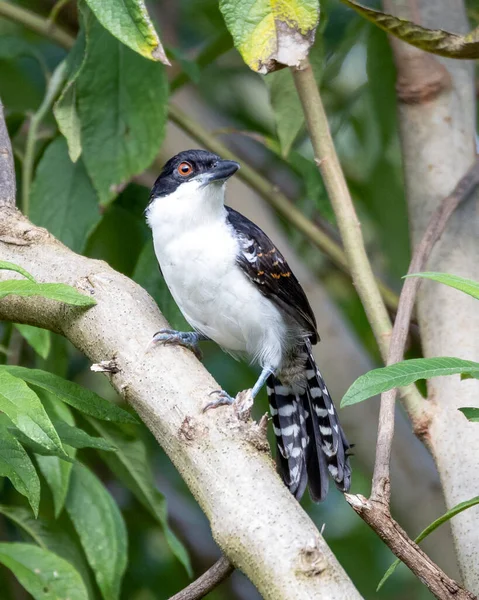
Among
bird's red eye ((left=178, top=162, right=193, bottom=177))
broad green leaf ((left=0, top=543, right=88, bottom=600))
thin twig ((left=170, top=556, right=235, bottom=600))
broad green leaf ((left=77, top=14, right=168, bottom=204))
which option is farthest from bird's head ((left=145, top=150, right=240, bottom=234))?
thin twig ((left=170, top=556, right=235, bottom=600))

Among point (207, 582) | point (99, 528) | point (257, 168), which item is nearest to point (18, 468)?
point (207, 582)

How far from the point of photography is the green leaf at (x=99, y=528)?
2.84 m

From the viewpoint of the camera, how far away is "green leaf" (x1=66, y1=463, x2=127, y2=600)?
2836mm

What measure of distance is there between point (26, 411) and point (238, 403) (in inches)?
18.8

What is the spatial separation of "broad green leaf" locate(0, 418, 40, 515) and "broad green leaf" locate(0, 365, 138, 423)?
0.20 meters

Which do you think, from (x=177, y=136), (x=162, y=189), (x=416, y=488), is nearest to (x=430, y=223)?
(x=162, y=189)

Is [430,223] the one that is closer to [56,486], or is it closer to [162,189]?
[162,189]

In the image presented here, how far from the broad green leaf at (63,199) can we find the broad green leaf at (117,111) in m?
0.15

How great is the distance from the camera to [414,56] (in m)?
3.60

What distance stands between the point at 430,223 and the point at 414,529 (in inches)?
82.4

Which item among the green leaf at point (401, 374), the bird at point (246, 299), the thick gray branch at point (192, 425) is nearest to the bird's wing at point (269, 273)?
the bird at point (246, 299)

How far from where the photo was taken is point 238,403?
2049 mm

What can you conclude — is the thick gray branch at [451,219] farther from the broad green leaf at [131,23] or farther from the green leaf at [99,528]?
the broad green leaf at [131,23]

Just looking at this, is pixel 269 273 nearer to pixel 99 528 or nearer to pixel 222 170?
pixel 222 170
